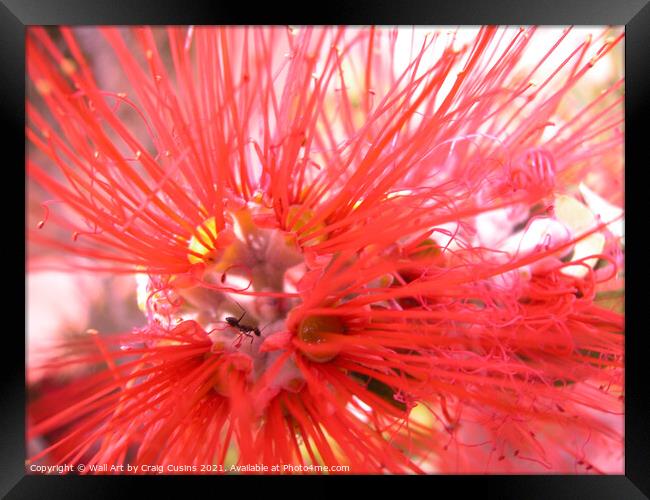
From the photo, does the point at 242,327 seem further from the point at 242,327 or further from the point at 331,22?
the point at 331,22

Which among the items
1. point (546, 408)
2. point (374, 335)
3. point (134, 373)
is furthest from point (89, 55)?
point (546, 408)

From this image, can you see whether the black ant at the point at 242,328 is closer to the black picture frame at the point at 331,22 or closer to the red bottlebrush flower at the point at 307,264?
the red bottlebrush flower at the point at 307,264

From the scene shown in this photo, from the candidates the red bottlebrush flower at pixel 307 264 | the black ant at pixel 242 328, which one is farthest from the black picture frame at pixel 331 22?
the black ant at pixel 242 328

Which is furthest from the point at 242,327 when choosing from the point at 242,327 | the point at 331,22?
the point at 331,22

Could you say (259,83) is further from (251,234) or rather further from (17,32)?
(17,32)

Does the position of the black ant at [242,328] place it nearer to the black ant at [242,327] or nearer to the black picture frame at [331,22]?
the black ant at [242,327]

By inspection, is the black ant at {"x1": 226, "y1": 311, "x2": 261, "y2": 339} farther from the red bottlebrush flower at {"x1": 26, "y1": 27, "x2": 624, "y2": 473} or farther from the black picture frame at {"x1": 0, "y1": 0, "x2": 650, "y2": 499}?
the black picture frame at {"x1": 0, "y1": 0, "x2": 650, "y2": 499}

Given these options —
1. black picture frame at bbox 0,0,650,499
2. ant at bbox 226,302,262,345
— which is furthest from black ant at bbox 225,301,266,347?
black picture frame at bbox 0,0,650,499
